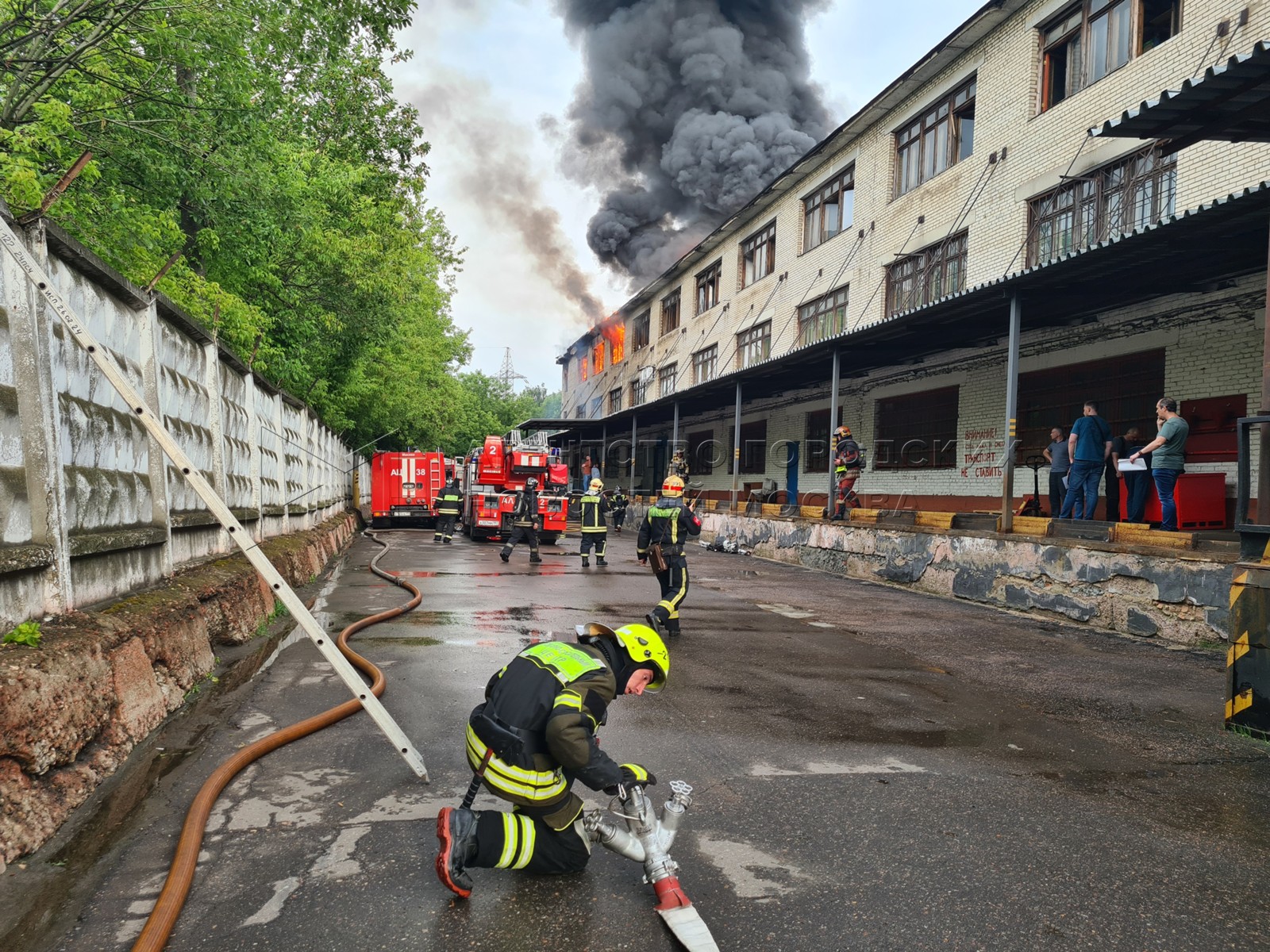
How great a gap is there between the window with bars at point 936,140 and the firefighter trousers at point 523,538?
12.0 m

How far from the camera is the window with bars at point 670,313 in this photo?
34481 millimetres

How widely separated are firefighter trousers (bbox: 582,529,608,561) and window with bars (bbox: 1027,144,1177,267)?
8852 mm

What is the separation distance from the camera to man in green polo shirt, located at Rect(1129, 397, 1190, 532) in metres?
9.11

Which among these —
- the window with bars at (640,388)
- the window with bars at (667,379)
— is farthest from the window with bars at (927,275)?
the window with bars at (640,388)

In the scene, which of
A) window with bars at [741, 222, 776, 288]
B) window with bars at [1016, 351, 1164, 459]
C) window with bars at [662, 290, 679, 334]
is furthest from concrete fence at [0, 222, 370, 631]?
window with bars at [662, 290, 679, 334]

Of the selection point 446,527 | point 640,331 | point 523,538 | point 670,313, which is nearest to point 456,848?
point 523,538

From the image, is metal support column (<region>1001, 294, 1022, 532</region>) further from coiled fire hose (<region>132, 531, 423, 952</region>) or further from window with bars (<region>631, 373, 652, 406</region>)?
window with bars (<region>631, 373, 652, 406</region>)

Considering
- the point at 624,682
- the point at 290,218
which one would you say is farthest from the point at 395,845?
the point at 290,218

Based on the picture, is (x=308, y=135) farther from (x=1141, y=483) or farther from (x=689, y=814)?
(x=689, y=814)

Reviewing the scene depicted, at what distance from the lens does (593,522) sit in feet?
48.6

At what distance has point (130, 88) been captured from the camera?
8.89 m

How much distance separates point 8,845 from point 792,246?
24.4 meters

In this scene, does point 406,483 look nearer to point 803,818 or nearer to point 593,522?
point 593,522

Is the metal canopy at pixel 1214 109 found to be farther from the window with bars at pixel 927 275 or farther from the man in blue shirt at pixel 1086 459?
the window with bars at pixel 927 275
